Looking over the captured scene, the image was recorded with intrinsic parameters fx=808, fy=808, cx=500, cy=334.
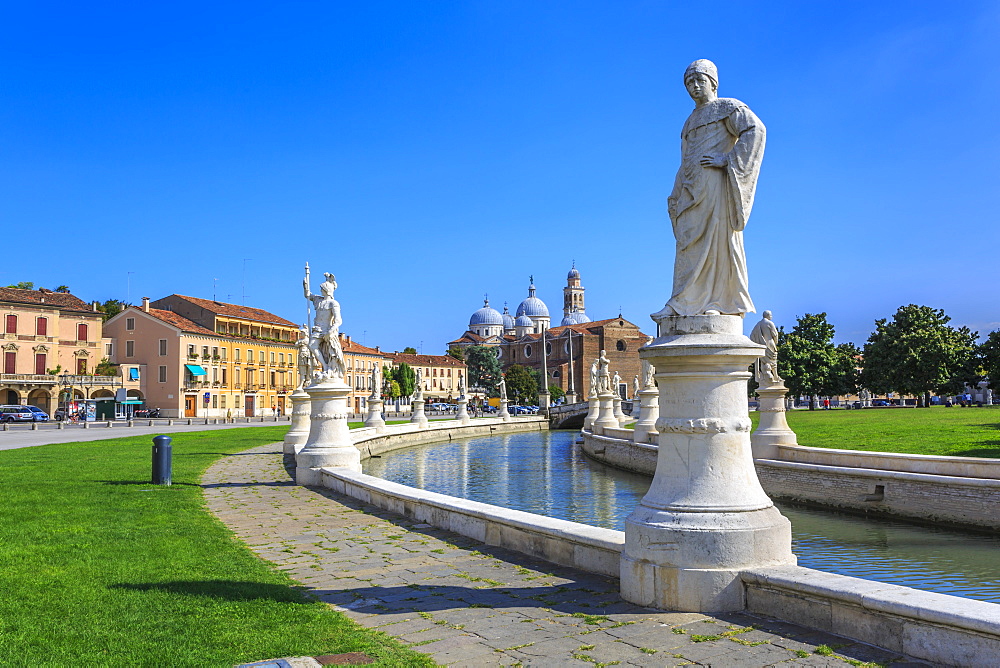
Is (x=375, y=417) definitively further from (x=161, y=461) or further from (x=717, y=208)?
(x=717, y=208)

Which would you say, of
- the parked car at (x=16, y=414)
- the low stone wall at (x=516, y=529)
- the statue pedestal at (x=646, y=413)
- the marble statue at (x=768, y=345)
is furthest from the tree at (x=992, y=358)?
the parked car at (x=16, y=414)

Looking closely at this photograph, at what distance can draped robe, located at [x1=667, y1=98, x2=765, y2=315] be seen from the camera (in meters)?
5.73

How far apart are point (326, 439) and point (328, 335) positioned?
88.8 inches

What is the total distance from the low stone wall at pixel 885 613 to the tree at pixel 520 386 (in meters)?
100

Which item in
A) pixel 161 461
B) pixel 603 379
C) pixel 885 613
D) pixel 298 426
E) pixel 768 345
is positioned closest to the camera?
pixel 885 613

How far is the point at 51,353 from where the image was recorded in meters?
64.4

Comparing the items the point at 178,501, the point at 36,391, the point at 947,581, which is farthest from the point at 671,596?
the point at 36,391

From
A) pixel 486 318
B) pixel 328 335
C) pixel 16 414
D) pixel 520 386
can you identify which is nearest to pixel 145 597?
pixel 328 335

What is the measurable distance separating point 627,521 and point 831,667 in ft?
6.16

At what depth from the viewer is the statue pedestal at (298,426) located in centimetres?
1992

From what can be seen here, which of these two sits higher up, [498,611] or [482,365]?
[482,365]

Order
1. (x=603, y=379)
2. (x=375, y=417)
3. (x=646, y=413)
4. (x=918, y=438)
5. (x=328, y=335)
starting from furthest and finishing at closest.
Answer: (x=603, y=379), (x=375, y=417), (x=646, y=413), (x=918, y=438), (x=328, y=335)

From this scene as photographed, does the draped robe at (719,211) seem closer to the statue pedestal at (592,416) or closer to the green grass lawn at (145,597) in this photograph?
the green grass lawn at (145,597)

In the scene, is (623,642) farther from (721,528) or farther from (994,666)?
(994,666)
